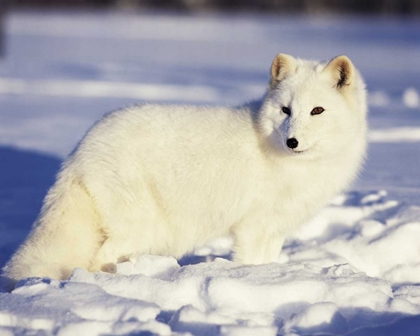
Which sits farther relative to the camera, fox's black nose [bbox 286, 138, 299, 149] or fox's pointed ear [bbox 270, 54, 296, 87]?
fox's pointed ear [bbox 270, 54, 296, 87]

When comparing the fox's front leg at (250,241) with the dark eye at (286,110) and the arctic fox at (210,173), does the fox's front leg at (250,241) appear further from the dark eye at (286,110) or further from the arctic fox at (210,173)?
the dark eye at (286,110)

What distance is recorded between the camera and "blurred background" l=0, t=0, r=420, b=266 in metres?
5.40

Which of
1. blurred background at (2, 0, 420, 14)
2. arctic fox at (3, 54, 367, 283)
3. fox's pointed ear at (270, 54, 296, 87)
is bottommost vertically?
blurred background at (2, 0, 420, 14)

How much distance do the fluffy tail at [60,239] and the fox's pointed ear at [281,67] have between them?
1.13 meters

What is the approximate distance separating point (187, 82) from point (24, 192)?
734 cm

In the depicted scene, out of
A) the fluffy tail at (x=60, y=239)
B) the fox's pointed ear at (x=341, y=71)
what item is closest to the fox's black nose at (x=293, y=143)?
the fox's pointed ear at (x=341, y=71)

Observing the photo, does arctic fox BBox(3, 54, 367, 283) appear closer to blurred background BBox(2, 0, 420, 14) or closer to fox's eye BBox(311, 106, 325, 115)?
fox's eye BBox(311, 106, 325, 115)

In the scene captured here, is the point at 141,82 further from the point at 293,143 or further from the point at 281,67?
the point at 293,143

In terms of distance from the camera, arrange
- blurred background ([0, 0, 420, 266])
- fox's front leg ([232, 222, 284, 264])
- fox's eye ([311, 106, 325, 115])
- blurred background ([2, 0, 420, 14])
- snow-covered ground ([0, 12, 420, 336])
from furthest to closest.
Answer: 1. blurred background ([2, 0, 420, 14])
2. blurred background ([0, 0, 420, 266])
3. fox's front leg ([232, 222, 284, 264])
4. fox's eye ([311, 106, 325, 115])
5. snow-covered ground ([0, 12, 420, 336])

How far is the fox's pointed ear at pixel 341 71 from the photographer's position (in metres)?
3.20

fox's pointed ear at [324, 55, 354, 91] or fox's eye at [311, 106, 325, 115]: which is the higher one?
fox's pointed ear at [324, 55, 354, 91]

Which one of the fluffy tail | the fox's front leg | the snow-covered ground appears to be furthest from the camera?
the fox's front leg

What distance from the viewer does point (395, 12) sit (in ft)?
149

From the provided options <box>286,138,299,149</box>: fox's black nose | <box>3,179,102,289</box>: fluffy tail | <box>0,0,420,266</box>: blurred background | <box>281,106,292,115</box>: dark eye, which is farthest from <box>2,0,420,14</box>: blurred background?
Result: <box>3,179,102,289</box>: fluffy tail
